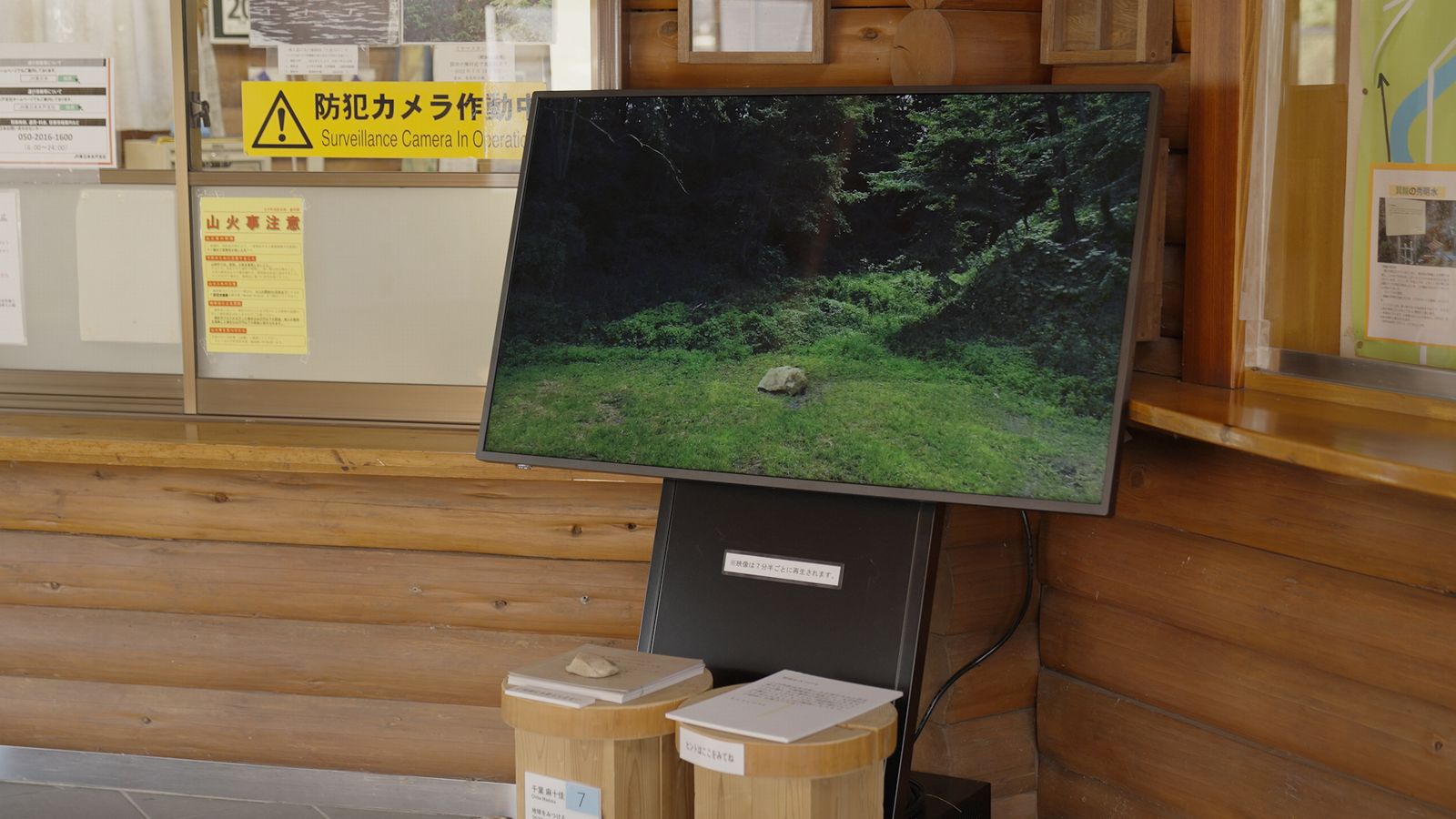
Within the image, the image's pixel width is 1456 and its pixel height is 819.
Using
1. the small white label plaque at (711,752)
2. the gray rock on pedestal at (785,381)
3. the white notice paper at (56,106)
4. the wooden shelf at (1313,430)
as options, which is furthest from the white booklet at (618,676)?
the white notice paper at (56,106)

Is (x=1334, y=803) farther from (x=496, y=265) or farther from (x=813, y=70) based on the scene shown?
(x=496, y=265)

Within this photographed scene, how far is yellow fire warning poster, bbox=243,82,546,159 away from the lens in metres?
2.90

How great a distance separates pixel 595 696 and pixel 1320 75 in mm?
1656

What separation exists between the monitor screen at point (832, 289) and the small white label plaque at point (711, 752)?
0.44 m

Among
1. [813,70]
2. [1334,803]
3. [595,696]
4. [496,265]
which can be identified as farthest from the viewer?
[496,265]

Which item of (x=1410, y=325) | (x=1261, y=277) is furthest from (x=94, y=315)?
(x=1410, y=325)

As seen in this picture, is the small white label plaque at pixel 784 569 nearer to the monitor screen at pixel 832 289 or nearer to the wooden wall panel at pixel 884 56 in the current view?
the monitor screen at pixel 832 289

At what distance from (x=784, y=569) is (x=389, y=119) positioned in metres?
1.55

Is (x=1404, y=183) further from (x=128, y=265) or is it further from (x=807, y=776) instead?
(x=128, y=265)

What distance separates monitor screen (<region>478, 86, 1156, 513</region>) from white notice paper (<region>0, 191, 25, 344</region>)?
1.66m

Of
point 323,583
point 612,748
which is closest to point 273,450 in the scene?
point 323,583

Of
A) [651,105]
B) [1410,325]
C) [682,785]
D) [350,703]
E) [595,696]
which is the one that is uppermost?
[651,105]

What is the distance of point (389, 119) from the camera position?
293 centimetres

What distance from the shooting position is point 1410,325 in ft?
6.77
